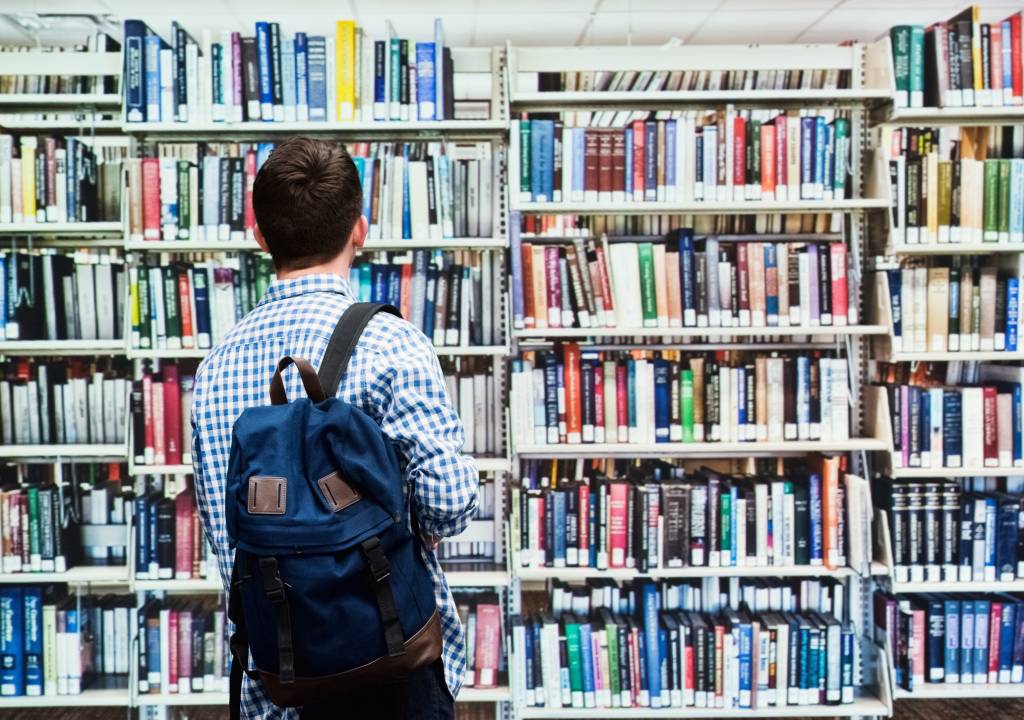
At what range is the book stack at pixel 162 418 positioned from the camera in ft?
9.09

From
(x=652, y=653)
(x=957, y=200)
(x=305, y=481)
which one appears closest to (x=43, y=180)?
(x=305, y=481)

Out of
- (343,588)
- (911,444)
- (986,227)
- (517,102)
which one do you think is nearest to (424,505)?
(343,588)

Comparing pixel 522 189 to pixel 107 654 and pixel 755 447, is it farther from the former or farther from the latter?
pixel 107 654

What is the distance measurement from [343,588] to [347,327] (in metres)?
0.35

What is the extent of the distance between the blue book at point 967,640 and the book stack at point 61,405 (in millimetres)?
2835

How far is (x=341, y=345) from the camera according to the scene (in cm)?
117

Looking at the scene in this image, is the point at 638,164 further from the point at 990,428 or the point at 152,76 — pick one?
the point at 152,76

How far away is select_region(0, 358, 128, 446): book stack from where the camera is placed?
9.28 ft

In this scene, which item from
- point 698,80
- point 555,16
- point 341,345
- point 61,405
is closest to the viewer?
point 341,345

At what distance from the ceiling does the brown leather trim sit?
421cm

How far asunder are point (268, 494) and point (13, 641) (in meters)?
2.31

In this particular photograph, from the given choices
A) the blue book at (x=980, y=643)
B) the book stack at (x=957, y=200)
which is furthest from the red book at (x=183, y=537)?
the blue book at (x=980, y=643)

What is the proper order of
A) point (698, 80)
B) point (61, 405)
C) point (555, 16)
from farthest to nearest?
1. point (555, 16)
2. point (698, 80)
3. point (61, 405)

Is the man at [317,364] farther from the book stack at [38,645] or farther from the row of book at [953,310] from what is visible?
the row of book at [953,310]
